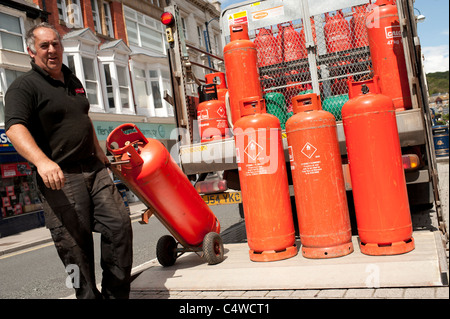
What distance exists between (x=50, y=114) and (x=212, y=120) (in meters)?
3.24

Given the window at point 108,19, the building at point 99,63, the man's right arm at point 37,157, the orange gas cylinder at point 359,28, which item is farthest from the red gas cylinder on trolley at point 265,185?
the window at point 108,19

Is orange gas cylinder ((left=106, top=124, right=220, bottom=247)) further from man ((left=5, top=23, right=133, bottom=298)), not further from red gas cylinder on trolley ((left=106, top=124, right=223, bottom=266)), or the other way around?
man ((left=5, top=23, right=133, bottom=298))

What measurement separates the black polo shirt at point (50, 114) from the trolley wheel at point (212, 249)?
1771 mm

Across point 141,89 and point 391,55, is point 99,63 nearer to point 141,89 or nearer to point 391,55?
point 141,89

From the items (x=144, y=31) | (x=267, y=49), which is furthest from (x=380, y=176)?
(x=144, y=31)

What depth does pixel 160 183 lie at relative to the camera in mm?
4336

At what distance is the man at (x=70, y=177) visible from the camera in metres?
3.16

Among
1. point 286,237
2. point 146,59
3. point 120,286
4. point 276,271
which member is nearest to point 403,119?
point 286,237

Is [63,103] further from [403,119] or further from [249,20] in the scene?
[249,20]

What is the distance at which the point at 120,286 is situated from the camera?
3338 millimetres

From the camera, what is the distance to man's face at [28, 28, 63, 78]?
3211 mm

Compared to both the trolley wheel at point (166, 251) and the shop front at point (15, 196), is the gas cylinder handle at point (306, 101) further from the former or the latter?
Answer: the shop front at point (15, 196)

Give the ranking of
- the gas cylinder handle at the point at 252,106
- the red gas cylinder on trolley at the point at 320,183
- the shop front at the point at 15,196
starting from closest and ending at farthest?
the red gas cylinder on trolley at the point at 320,183, the gas cylinder handle at the point at 252,106, the shop front at the point at 15,196
